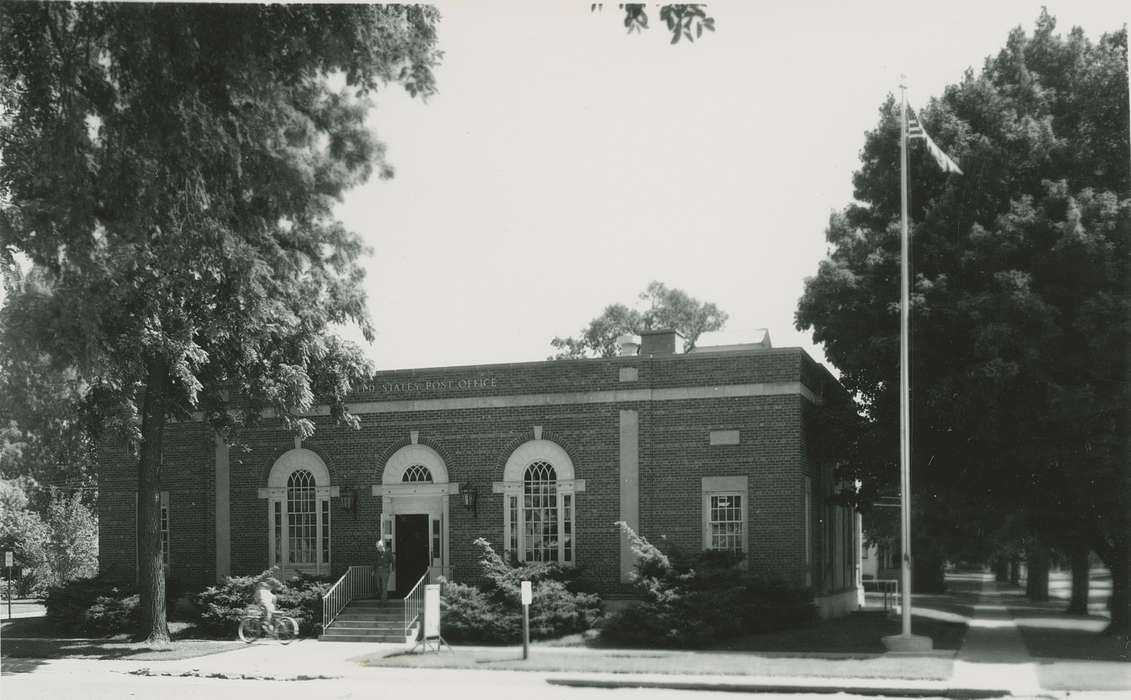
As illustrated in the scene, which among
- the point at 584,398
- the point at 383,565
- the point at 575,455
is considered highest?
the point at 584,398

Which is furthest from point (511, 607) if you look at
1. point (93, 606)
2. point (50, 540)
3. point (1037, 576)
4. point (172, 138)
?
point (50, 540)

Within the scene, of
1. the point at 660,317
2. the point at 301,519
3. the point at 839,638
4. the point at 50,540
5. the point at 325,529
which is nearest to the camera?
the point at 839,638

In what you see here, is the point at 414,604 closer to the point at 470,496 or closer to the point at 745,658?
the point at 470,496

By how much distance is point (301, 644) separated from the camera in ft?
76.8

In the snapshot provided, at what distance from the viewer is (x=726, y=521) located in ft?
79.4

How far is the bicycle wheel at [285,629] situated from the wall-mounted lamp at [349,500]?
11.3 feet

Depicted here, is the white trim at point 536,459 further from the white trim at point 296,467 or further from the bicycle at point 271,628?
the bicycle at point 271,628

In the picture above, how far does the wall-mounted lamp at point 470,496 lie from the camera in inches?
1011

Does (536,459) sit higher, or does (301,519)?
(536,459)

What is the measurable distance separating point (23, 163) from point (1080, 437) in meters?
18.4

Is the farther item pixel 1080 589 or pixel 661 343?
pixel 1080 589

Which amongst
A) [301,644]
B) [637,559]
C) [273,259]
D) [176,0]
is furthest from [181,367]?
[176,0]

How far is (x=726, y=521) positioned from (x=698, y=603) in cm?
305

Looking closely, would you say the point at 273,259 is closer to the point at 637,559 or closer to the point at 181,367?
the point at 181,367
